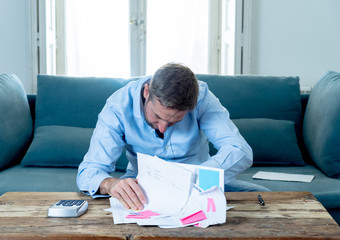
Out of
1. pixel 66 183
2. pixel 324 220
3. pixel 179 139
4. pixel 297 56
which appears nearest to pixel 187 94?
pixel 179 139

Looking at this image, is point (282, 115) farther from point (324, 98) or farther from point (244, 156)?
point (244, 156)

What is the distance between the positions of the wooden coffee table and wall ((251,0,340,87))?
98.9 inches

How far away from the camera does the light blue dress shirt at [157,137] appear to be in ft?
4.88

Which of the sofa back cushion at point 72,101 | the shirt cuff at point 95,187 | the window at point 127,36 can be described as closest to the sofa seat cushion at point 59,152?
the sofa back cushion at point 72,101

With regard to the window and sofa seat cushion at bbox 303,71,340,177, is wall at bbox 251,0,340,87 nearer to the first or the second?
the window

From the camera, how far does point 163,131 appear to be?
1.41 m

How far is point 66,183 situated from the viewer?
203 centimetres

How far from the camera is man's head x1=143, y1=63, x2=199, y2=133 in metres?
1.29

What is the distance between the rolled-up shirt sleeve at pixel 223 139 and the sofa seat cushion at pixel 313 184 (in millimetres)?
499

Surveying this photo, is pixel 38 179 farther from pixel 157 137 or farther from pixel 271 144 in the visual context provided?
pixel 271 144

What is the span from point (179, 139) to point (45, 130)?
42.5 inches

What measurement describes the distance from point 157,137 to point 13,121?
1.09 meters

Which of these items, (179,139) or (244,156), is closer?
(244,156)

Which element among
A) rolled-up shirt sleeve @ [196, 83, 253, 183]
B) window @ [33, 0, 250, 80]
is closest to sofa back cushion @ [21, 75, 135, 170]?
rolled-up shirt sleeve @ [196, 83, 253, 183]
